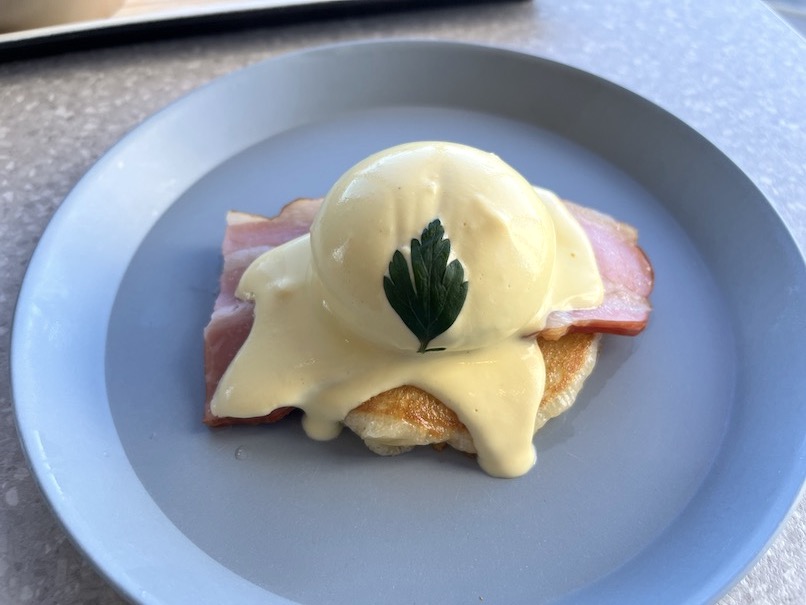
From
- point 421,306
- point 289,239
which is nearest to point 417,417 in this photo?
point 421,306

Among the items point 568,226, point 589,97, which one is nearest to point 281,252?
point 568,226

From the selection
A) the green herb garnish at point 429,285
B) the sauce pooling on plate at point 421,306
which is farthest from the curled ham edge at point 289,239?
the green herb garnish at point 429,285

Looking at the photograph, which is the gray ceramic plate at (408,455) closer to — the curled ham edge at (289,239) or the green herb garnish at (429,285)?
the curled ham edge at (289,239)

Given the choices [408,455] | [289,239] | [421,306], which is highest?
[421,306]

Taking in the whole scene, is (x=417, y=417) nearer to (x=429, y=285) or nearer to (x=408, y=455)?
(x=408, y=455)

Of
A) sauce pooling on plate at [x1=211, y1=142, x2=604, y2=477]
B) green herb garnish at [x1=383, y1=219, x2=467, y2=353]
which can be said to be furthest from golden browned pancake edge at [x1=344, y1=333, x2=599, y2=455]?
green herb garnish at [x1=383, y1=219, x2=467, y2=353]

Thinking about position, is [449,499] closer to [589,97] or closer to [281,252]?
[281,252]

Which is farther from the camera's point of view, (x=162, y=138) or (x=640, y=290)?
(x=162, y=138)
